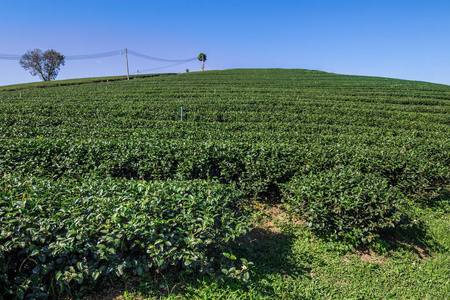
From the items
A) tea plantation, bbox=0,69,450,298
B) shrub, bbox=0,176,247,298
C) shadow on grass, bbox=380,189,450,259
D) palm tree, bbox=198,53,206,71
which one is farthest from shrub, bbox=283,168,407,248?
palm tree, bbox=198,53,206,71

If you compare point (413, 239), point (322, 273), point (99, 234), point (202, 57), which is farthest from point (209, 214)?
point (202, 57)

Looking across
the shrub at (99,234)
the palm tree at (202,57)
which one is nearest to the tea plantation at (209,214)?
the shrub at (99,234)

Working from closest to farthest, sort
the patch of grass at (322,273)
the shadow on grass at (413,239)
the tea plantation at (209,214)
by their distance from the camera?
1. the tea plantation at (209,214)
2. the patch of grass at (322,273)
3. the shadow on grass at (413,239)

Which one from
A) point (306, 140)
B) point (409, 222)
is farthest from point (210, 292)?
point (306, 140)

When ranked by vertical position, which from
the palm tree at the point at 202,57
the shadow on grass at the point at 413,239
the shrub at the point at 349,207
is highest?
the palm tree at the point at 202,57

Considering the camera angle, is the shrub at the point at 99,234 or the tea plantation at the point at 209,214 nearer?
the shrub at the point at 99,234

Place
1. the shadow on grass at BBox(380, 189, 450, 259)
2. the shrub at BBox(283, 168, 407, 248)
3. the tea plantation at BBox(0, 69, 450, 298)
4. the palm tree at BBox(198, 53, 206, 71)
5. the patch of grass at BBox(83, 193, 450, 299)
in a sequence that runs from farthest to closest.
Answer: the palm tree at BBox(198, 53, 206, 71) → the shadow on grass at BBox(380, 189, 450, 259) → the shrub at BBox(283, 168, 407, 248) → the patch of grass at BBox(83, 193, 450, 299) → the tea plantation at BBox(0, 69, 450, 298)

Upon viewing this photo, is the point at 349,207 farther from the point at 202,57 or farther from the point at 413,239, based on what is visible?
the point at 202,57

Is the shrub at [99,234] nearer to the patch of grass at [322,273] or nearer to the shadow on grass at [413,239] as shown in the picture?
the patch of grass at [322,273]

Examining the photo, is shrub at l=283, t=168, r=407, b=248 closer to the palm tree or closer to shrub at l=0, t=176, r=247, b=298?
shrub at l=0, t=176, r=247, b=298

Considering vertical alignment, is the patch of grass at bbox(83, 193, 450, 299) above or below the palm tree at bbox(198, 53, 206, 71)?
below

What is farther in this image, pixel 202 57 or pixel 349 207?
pixel 202 57

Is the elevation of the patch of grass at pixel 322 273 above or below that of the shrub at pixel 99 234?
below

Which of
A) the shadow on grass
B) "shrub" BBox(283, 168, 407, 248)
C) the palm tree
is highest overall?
the palm tree
